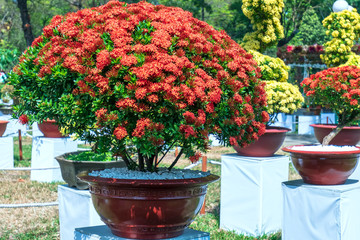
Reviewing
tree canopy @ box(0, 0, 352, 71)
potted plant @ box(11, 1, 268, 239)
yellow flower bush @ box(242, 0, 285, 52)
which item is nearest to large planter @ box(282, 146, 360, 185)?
potted plant @ box(11, 1, 268, 239)

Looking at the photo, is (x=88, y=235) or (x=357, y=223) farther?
(x=357, y=223)

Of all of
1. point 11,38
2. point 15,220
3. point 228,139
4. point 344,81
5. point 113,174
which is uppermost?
point 11,38

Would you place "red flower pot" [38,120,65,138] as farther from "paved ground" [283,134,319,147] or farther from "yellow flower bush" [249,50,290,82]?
"paved ground" [283,134,319,147]

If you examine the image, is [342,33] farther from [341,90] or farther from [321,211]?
[321,211]

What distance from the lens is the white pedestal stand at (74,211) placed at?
14.8 ft

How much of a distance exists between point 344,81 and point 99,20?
4237mm

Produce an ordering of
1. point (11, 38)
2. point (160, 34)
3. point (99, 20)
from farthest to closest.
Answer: point (11, 38), point (99, 20), point (160, 34)

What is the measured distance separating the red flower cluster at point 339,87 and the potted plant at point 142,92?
3.42 m

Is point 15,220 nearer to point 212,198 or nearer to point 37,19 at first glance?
point 212,198

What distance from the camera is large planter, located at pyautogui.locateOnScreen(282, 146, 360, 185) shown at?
13.7 ft

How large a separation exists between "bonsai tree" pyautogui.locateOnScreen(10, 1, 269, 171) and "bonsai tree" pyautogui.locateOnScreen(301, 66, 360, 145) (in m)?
3.29

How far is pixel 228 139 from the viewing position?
3.33 metres

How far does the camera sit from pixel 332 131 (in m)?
6.41

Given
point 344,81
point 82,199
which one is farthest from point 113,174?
point 344,81
